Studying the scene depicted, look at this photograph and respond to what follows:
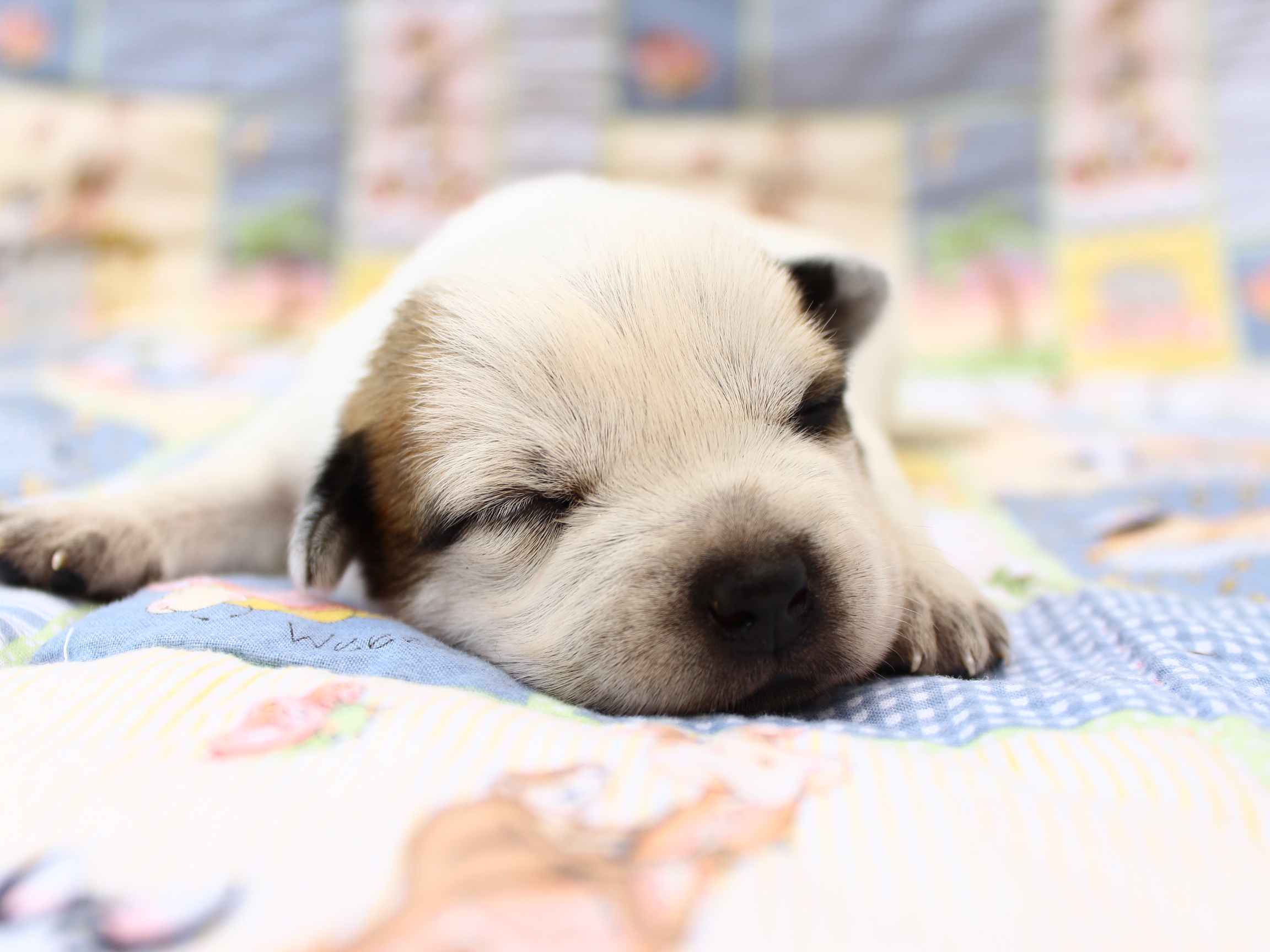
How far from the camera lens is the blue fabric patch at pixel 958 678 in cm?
128

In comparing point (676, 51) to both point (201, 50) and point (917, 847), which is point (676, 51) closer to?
point (201, 50)

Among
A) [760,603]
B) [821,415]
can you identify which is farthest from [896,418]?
[760,603]

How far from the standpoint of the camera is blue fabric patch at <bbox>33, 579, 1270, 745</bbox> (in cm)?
128

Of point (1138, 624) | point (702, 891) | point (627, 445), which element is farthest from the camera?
point (1138, 624)

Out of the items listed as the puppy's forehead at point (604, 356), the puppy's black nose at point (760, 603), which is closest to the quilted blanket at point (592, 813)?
the puppy's black nose at point (760, 603)

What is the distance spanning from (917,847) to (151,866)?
0.75 metres

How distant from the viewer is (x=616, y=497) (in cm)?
156

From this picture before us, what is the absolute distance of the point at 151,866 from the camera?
2.93 feet

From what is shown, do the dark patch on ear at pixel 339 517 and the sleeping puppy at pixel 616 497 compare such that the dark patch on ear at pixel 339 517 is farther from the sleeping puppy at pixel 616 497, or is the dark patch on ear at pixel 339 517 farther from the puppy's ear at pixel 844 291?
the puppy's ear at pixel 844 291

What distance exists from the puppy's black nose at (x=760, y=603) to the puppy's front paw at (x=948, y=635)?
31 cm

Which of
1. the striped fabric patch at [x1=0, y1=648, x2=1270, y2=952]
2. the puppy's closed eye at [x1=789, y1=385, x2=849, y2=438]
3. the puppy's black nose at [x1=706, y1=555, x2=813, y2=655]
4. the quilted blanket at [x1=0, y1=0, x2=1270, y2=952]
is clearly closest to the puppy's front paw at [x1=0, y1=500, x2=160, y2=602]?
the quilted blanket at [x1=0, y1=0, x2=1270, y2=952]

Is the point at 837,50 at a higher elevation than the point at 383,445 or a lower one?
higher

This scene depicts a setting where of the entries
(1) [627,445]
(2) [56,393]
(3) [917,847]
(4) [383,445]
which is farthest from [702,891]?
(2) [56,393]

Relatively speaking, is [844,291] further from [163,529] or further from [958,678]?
[163,529]
